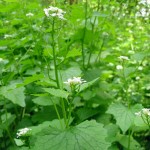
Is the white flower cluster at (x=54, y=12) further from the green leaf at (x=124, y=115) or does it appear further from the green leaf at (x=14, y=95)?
the green leaf at (x=124, y=115)

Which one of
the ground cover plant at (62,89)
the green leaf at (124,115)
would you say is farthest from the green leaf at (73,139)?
the green leaf at (124,115)

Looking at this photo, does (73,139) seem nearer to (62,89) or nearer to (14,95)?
(62,89)

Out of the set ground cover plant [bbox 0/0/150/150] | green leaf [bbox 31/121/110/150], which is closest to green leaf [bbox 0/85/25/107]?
ground cover plant [bbox 0/0/150/150]

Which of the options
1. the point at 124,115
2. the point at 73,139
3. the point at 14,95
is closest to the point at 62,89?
the point at 73,139

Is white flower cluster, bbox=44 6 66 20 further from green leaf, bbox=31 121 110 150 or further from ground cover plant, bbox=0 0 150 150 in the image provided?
green leaf, bbox=31 121 110 150

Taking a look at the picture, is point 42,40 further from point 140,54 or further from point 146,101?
point 146,101
